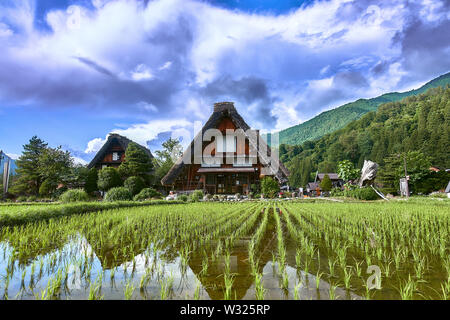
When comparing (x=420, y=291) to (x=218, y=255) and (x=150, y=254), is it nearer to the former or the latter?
(x=218, y=255)

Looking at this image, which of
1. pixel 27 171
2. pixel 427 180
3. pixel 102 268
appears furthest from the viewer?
pixel 427 180

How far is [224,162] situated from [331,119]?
97195mm

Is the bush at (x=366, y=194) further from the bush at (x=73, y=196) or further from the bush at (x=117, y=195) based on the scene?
the bush at (x=73, y=196)

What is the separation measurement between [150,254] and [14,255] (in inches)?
63.4

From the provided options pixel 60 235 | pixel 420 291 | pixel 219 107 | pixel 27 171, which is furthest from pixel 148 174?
pixel 420 291

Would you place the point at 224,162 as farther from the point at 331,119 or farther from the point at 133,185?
the point at 331,119

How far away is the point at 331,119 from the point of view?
10044 centimetres

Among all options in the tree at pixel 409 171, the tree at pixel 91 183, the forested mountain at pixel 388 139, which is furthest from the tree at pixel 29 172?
the forested mountain at pixel 388 139

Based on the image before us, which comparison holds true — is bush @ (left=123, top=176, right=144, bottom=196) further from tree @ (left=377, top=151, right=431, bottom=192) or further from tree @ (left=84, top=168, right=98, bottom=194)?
tree @ (left=377, top=151, right=431, bottom=192)

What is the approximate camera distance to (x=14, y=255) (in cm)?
277

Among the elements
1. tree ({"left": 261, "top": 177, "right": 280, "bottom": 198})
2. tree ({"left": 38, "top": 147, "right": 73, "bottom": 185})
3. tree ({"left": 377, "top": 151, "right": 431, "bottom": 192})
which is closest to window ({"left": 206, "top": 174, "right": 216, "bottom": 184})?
tree ({"left": 261, "top": 177, "right": 280, "bottom": 198})

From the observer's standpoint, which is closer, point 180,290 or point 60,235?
point 180,290

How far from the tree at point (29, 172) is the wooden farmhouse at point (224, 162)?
39.6 ft

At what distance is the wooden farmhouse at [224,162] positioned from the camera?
16.5 metres
